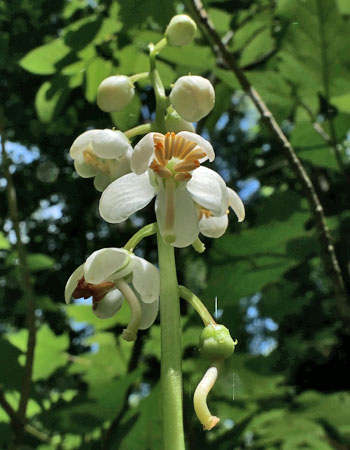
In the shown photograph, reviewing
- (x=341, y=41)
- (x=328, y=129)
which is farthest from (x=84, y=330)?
(x=341, y=41)

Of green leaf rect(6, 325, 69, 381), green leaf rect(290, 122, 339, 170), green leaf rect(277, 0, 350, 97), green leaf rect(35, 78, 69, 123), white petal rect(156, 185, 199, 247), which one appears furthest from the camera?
green leaf rect(6, 325, 69, 381)

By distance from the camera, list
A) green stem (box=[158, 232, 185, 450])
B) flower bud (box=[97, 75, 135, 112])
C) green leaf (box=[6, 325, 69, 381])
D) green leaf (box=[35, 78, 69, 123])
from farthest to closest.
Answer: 1. green leaf (box=[6, 325, 69, 381])
2. green leaf (box=[35, 78, 69, 123])
3. flower bud (box=[97, 75, 135, 112])
4. green stem (box=[158, 232, 185, 450])

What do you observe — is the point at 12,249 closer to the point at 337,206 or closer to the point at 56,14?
the point at 56,14

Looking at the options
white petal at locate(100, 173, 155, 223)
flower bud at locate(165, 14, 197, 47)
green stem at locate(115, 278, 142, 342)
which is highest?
flower bud at locate(165, 14, 197, 47)

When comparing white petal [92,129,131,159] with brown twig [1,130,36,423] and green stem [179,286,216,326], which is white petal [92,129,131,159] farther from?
brown twig [1,130,36,423]

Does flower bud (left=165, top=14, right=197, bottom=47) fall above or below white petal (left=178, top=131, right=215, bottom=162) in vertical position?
above

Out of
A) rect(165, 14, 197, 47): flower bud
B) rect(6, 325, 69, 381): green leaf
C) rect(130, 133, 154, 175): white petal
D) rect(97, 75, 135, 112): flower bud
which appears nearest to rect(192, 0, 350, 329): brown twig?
rect(165, 14, 197, 47): flower bud

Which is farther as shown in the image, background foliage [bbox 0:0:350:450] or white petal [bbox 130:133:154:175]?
background foliage [bbox 0:0:350:450]
